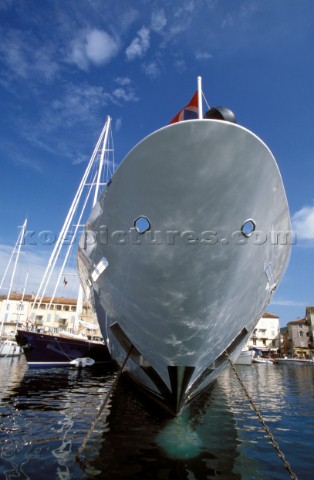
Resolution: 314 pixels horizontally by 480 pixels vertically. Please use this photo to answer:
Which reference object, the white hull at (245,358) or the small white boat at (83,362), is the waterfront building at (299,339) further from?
the small white boat at (83,362)

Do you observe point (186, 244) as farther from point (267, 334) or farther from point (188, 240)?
point (267, 334)

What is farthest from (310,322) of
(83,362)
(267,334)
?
(83,362)

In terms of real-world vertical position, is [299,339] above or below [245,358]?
above

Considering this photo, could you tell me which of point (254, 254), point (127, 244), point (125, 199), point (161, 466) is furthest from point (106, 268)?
point (161, 466)

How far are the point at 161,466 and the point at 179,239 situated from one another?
11.3 feet

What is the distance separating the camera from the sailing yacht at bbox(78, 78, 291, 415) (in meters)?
3.97

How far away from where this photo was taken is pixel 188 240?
174 inches

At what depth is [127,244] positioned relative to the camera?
482cm

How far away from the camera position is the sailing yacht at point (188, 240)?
3973mm

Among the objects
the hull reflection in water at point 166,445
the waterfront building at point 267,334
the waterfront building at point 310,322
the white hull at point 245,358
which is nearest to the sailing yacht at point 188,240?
the hull reflection in water at point 166,445

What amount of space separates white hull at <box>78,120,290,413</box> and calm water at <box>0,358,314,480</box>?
2.84ft

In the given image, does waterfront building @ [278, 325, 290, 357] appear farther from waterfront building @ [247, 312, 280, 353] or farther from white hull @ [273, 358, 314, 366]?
white hull @ [273, 358, 314, 366]

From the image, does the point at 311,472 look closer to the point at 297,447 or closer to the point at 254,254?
the point at 297,447

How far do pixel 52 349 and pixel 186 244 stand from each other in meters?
19.3
